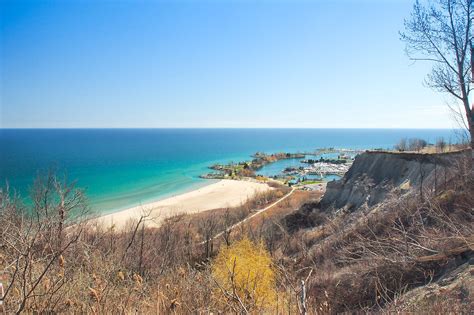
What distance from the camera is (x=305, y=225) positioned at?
1141 inches

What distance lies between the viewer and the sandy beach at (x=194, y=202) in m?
38.4

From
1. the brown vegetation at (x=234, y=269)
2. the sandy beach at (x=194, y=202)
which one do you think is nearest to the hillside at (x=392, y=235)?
the brown vegetation at (x=234, y=269)

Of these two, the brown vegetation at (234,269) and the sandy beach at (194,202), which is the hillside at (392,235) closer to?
the brown vegetation at (234,269)

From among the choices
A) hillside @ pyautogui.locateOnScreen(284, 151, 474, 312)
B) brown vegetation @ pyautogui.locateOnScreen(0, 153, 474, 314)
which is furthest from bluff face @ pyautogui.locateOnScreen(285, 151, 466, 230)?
brown vegetation @ pyautogui.locateOnScreen(0, 153, 474, 314)

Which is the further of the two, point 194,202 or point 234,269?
point 194,202

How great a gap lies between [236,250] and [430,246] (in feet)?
37.2

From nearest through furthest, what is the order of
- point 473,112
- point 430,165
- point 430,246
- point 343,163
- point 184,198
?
point 430,246, point 473,112, point 430,165, point 184,198, point 343,163

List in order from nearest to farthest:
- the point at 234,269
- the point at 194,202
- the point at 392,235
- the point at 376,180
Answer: the point at 234,269 < the point at 392,235 < the point at 376,180 < the point at 194,202

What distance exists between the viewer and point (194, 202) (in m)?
50.7

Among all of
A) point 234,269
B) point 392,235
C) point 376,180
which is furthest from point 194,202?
point 234,269

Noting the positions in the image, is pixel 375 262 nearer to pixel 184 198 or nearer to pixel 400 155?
pixel 400 155

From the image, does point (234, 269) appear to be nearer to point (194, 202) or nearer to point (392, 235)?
Answer: point (392, 235)

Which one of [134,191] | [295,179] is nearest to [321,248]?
[134,191]

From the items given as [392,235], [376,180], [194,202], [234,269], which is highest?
[234,269]
